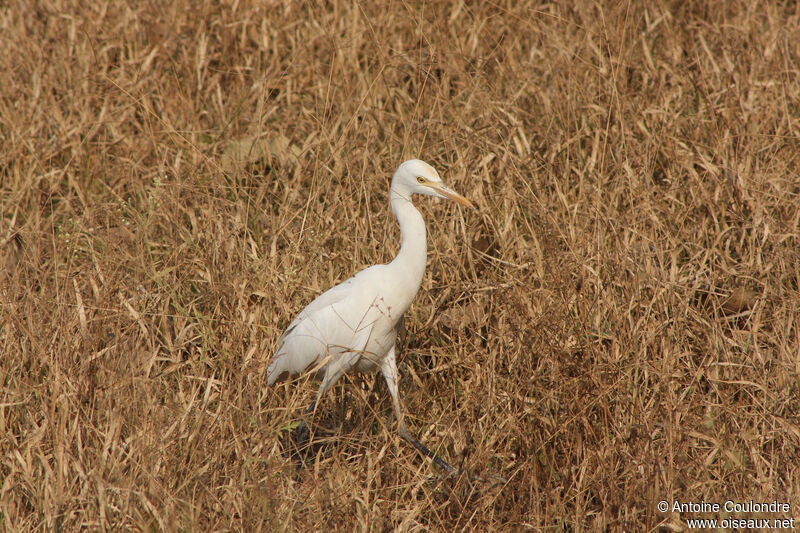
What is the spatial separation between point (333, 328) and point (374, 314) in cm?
20

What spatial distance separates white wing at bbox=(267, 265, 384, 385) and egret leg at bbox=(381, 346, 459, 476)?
6.2 inches

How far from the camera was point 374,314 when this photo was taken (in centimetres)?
308

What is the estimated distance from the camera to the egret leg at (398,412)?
3004 millimetres

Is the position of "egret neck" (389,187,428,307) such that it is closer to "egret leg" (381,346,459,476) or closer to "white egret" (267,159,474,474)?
"white egret" (267,159,474,474)

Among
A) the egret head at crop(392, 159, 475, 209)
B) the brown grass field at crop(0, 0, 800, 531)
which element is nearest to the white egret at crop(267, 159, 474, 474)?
the egret head at crop(392, 159, 475, 209)

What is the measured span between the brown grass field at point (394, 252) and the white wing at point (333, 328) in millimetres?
118

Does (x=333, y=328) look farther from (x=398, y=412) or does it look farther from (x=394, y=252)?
(x=394, y=252)

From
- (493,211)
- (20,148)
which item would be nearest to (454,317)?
(493,211)

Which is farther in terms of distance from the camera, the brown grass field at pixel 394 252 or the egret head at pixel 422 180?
the egret head at pixel 422 180

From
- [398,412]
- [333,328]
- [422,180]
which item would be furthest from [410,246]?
[398,412]

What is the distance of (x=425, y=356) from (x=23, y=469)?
1648mm

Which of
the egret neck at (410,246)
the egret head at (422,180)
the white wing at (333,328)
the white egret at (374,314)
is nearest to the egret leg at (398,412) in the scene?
the white egret at (374,314)

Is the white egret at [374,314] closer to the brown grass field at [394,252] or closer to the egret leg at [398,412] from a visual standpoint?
the egret leg at [398,412]

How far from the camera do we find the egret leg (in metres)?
3.00
